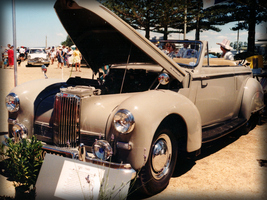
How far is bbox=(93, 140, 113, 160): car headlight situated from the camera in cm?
287

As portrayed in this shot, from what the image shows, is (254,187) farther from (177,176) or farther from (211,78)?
(211,78)

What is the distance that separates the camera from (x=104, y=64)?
4660mm

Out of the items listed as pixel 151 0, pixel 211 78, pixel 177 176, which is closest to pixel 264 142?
pixel 211 78

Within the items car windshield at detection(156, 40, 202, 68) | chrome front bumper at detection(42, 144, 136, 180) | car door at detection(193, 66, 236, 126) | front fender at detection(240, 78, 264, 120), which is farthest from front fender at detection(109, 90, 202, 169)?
front fender at detection(240, 78, 264, 120)

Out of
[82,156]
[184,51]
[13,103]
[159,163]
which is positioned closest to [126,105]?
[82,156]

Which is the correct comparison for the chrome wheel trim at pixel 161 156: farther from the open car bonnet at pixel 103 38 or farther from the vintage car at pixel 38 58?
the vintage car at pixel 38 58

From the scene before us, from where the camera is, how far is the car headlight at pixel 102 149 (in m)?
2.87

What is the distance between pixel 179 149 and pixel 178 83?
87 cm

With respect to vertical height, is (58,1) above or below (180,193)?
above

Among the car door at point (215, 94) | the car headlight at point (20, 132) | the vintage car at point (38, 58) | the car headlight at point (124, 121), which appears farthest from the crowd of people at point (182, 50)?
the vintage car at point (38, 58)

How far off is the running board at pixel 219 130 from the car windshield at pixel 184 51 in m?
0.99

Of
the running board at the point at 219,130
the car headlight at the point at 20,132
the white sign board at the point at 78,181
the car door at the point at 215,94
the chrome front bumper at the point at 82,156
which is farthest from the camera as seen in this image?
the car door at the point at 215,94

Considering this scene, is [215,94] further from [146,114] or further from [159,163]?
[146,114]

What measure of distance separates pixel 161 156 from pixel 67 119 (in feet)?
3.69
